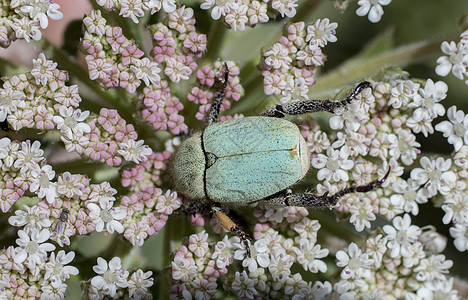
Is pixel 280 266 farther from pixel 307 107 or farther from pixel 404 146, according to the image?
pixel 404 146

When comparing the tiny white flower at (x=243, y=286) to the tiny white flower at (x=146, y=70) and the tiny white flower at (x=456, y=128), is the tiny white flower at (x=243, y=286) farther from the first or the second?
the tiny white flower at (x=456, y=128)

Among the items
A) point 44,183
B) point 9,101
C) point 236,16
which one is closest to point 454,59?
point 236,16

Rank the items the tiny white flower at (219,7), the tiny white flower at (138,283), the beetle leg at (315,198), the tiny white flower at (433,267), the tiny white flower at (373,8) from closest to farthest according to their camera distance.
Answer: the beetle leg at (315,198), the tiny white flower at (138,283), the tiny white flower at (219,7), the tiny white flower at (433,267), the tiny white flower at (373,8)

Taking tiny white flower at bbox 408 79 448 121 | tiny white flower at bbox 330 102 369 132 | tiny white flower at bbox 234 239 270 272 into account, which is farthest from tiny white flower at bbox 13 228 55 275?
tiny white flower at bbox 408 79 448 121

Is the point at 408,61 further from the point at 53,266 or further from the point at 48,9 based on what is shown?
the point at 53,266

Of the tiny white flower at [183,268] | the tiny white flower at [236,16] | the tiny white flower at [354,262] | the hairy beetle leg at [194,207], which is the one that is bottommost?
the tiny white flower at [354,262]

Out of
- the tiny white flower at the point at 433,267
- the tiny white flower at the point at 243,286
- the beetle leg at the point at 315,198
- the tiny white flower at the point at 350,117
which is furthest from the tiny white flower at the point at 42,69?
the tiny white flower at the point at 433,267
